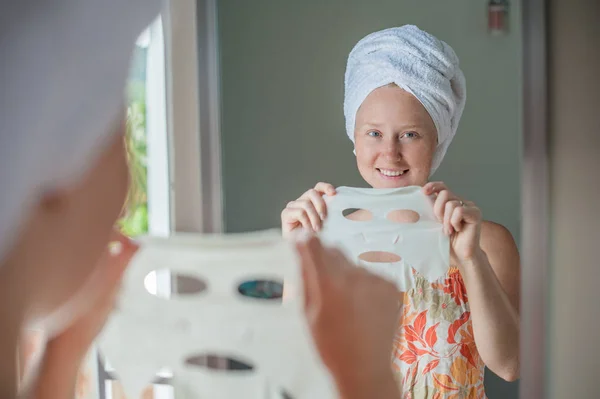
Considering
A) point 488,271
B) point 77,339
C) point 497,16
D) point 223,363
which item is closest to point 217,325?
point 223,363

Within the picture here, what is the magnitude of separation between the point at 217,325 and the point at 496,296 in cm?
26

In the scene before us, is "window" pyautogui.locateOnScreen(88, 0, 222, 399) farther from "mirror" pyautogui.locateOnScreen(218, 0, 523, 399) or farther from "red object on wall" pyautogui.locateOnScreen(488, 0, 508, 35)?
"red object on wall" pyautogui.locateOnScreen(488, 0, 508, 35)

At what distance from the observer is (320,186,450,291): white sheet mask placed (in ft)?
1.73

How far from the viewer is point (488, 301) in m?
0.54

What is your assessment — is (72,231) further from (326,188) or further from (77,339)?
(326,188)

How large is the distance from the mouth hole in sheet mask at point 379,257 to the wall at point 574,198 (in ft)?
0.48

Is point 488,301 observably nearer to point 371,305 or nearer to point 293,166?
point 371,305

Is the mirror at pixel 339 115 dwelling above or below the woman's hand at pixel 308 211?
above

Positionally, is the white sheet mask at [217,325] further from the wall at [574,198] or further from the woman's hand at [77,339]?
the wall at [574,198]

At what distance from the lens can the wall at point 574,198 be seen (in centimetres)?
53

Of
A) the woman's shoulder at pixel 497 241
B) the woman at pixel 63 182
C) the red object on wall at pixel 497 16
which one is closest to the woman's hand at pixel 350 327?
the woman at pixel 63 182

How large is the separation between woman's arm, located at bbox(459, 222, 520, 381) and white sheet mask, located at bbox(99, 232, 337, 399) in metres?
0.16

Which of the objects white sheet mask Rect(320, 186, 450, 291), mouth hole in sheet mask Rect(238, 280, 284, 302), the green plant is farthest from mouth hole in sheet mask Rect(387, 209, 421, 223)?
the green plant

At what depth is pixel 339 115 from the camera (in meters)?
0.55
